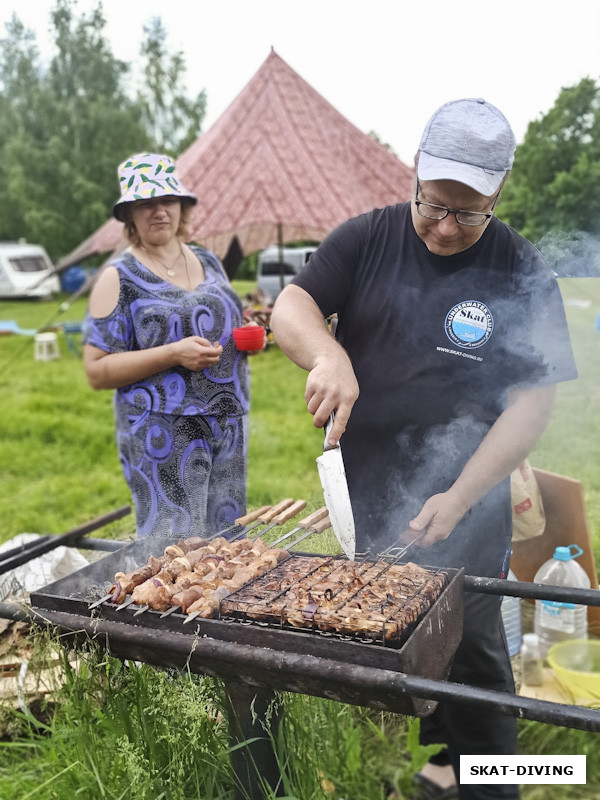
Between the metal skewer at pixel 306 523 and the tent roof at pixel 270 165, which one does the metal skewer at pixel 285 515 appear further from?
the tent roof at pixel 270 165

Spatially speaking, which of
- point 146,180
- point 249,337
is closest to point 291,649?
point 249,337

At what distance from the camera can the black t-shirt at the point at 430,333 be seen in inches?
93.2

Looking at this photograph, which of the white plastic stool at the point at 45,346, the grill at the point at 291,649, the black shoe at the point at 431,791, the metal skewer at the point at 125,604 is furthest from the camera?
the white plastic stool at the point at 45,346

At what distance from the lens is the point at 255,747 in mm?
2016

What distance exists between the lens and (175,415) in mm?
3143

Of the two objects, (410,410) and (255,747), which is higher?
(410,410)

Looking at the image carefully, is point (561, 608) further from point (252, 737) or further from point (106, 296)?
point (106, 296)

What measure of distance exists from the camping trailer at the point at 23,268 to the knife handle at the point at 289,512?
21522 millimetres

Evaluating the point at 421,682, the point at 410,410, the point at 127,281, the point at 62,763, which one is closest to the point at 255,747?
the point at 421,682

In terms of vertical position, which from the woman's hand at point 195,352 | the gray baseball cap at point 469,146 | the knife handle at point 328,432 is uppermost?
the gray baseball cap at point 469,146

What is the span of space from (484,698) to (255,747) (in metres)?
0.79

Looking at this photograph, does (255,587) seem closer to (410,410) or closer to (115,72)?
(410,410)

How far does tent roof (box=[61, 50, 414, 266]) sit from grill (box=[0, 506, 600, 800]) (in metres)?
6.90

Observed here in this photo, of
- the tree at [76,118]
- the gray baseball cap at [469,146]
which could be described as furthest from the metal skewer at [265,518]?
the tree at [76,118]
